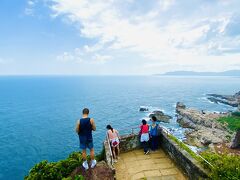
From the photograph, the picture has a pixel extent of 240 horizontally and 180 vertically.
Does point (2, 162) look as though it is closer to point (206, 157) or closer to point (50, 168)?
point (50, 168)

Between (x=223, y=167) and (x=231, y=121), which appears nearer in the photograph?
(x=223, y=167)

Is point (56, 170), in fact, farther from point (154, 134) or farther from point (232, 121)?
point (232, 121)

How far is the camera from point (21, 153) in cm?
4138

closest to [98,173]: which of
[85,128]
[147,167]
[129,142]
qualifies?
[85,128]

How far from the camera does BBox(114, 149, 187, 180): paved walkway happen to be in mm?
8312

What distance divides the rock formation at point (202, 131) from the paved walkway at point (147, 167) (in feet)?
126

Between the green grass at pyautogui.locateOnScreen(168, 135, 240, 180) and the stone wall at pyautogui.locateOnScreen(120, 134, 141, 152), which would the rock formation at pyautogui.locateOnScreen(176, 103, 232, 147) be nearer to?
the stone wall at pyautogui.locateOnScreen(120, 134, 141, 152)

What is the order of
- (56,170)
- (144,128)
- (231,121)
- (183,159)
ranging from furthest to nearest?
(231,121)
(56,170)
(144,128)
(183,159)

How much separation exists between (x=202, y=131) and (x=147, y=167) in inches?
1851

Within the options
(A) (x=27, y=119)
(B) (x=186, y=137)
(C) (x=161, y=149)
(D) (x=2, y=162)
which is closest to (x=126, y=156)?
(C) (x=161, y=149)

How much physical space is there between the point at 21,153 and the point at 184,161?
139ft

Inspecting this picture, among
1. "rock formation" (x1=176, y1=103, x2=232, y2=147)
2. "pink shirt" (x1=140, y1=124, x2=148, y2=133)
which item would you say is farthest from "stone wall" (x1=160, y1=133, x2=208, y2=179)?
"rock formation" (x1=176, y1=103, x2=232, y2=147)

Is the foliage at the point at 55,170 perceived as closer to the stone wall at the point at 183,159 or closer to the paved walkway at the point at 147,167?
the paved walkway at the point at 147,167

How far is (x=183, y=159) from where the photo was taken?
27.9ft
